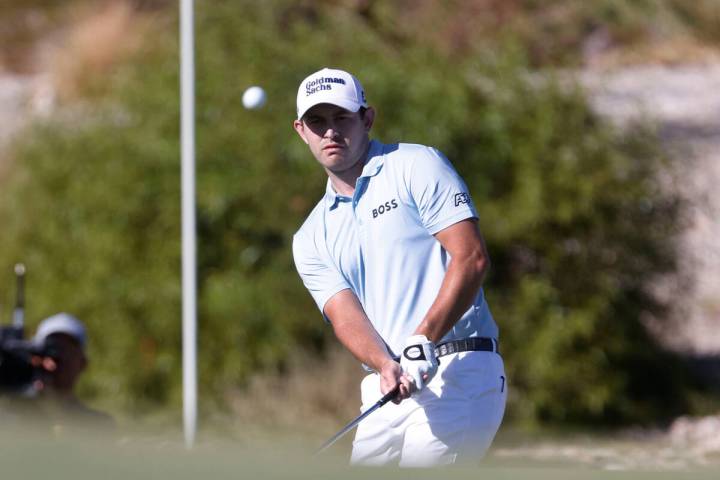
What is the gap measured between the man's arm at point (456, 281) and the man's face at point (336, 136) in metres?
0.40

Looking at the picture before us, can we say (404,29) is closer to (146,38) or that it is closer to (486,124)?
(146,38)

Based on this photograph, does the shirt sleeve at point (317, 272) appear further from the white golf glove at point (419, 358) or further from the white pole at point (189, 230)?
the white pole at point (189, 230)

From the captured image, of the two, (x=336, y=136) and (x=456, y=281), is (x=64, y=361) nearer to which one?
(x=336, y=136)

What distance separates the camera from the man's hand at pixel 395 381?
380 cm

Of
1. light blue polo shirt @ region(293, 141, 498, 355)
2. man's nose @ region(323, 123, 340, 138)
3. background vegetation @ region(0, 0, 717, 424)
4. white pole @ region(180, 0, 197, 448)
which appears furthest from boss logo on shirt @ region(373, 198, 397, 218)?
background vegetation @ region(0, 0, 717, 424)

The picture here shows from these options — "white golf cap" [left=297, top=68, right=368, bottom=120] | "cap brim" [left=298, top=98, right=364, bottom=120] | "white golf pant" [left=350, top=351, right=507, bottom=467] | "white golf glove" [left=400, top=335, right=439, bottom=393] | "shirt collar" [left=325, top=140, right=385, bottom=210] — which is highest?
"white golf cap" [left=297, top=68, right=368, bottom=120]

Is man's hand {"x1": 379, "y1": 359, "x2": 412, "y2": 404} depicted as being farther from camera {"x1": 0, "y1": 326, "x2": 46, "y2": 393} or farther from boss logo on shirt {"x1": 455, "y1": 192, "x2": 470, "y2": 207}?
camera {"x1": 0, "y1": 326, "x2": 46, "y2": 393}

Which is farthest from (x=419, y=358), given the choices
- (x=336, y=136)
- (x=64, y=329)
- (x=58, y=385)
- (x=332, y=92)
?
(x=64, y=329)

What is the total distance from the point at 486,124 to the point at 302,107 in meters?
6.74

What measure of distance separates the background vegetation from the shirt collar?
613 cm

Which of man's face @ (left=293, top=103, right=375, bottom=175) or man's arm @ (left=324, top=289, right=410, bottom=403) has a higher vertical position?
man's face @ (left=293, top=103, right=375, bottom=175)

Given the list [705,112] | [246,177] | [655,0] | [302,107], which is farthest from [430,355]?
[705,112]

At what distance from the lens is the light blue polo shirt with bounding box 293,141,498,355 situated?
3947 millimetres

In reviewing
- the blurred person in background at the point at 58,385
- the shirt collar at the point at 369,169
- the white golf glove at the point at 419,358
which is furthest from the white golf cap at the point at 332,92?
the blurred person in background at the point at 58,385
